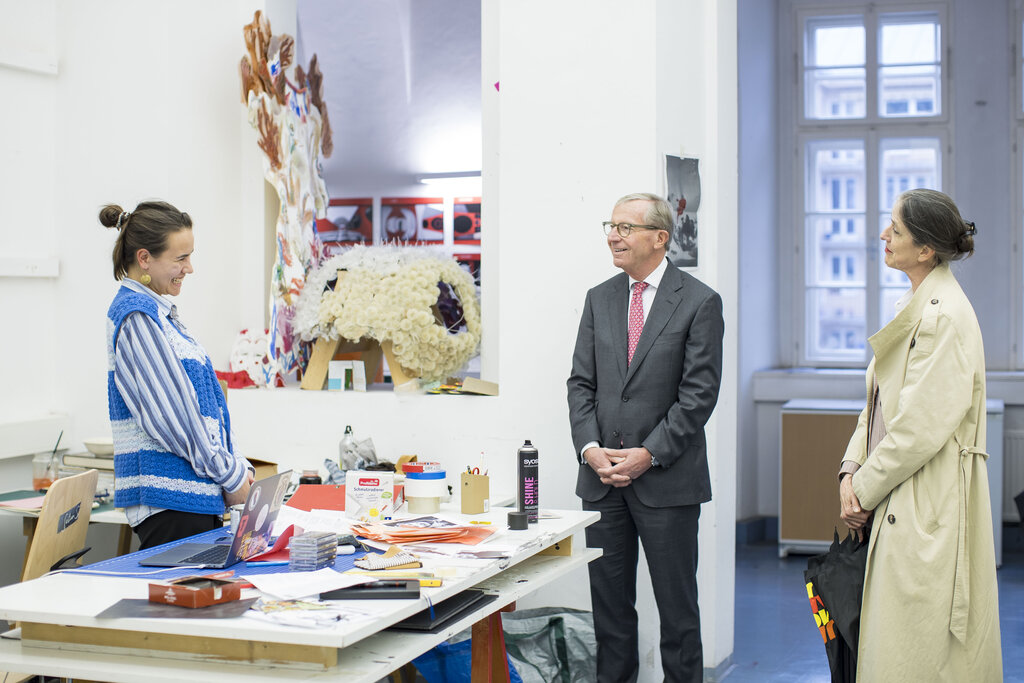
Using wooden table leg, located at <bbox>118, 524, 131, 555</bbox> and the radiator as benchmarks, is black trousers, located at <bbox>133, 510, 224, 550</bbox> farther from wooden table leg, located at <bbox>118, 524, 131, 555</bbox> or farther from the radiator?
the radiator

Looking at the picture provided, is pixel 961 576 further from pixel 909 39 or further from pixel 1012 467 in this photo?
pixel 909 39

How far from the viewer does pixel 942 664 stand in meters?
2.87

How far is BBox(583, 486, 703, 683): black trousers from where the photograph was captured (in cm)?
362

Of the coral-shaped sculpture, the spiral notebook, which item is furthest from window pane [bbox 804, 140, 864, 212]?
the spiral notebook

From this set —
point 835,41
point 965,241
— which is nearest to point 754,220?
point 835,41

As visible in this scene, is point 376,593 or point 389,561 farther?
point 389,561

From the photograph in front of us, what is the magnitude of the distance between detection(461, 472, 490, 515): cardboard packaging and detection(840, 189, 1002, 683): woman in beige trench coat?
1083mm

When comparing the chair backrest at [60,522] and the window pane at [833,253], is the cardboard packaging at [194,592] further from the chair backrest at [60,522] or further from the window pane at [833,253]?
the window pane at [833,253]

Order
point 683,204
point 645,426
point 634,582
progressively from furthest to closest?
point 683,204
point 634,582
point 645,426

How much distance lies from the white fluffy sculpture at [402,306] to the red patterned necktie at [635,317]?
37.9 inches

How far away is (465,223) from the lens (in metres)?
7.06

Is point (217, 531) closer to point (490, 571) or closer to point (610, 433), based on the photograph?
point (490, 571)

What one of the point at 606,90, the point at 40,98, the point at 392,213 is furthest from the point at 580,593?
the point at 392,213

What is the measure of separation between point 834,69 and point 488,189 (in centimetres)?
382
